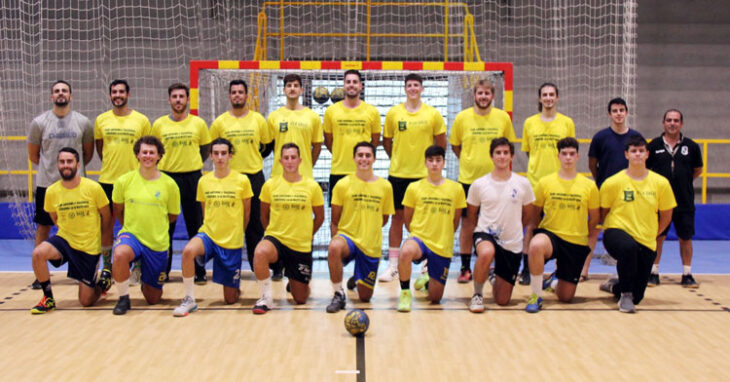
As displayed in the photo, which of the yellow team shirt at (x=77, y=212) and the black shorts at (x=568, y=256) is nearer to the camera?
the yellow team shirt at (x=77, y=212)

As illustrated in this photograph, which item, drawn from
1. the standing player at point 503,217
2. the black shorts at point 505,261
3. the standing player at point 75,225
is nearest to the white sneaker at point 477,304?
the standing player at point 503,217

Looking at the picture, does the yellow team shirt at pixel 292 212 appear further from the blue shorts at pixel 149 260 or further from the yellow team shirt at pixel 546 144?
the yellow team shirt at pixel 546 144

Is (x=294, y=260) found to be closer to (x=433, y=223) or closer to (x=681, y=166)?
(x=433, y=223)

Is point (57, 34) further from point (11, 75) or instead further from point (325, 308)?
point (325, 308)

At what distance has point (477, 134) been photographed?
6.41 metres

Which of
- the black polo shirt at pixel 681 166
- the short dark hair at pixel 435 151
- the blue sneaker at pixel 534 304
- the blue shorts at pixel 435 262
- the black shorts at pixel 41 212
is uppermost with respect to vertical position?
the short dark hair at pixel 435 151

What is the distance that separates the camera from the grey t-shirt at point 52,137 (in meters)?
6.27

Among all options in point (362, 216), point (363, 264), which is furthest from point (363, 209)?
→ point (363, 264)

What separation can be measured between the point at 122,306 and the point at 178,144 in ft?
5.54

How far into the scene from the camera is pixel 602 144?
21.6 ft

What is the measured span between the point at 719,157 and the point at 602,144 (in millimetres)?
7354

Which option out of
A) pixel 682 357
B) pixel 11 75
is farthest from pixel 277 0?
pixel 682 357

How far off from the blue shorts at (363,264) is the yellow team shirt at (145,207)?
150 centimetres

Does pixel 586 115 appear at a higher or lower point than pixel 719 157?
higher
